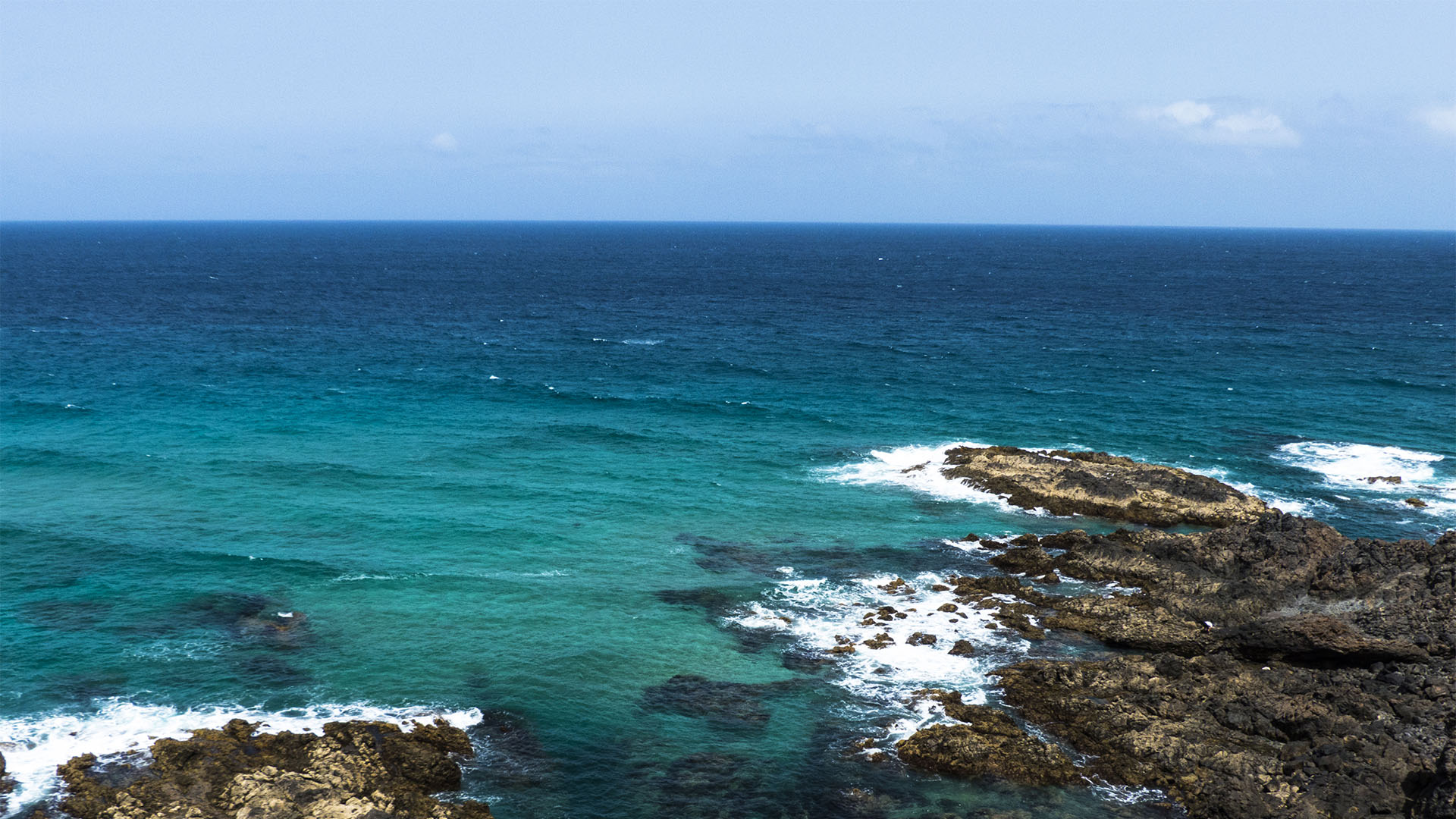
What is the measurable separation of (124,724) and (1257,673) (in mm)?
48874

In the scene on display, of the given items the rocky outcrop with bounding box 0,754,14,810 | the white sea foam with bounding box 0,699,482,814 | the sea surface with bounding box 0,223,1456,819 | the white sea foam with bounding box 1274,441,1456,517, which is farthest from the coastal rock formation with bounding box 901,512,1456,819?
the rocky outcrop with bounding box 0,754,14,810

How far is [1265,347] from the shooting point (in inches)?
5344

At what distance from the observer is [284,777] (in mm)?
36969

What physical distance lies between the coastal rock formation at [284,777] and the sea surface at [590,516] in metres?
1.79

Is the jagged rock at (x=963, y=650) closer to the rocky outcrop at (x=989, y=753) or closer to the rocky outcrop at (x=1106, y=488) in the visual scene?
the rocky outcrop at (x=989, y=753)

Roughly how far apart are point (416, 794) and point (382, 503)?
37.2 meters

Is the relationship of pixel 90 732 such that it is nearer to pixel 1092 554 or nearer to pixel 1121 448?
pixel 1092 554

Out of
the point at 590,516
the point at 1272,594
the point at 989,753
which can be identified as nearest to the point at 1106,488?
the point at 1272,594

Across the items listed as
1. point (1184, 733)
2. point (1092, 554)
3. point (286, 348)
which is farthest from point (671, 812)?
point (286, 348)

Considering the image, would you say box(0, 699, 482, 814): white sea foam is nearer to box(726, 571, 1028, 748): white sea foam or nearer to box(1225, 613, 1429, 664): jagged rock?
box(726, 571, 1028, 748): white sea foam

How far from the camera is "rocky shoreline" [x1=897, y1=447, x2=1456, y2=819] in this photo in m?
38.2

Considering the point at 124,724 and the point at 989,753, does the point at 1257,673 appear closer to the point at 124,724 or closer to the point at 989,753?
the point at 989,753

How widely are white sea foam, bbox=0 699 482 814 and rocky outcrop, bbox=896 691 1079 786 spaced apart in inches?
754

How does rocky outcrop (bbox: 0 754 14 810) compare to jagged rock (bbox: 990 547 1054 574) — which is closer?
rocky outcrop (bbox: 0 754 14 810)
